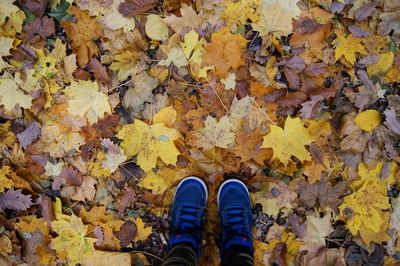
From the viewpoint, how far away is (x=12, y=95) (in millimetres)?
2273

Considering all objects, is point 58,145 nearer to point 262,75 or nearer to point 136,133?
point 136,133

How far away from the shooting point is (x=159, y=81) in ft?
7.53

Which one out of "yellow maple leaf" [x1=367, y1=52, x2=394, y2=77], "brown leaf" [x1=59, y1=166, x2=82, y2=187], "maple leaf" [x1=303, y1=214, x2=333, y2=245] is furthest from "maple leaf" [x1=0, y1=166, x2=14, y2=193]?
"yellow maple leaf" [x1=367, y1=52, x2=394, y2=77]

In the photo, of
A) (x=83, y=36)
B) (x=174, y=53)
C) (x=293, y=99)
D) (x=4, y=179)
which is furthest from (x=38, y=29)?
(x=293, y=99)

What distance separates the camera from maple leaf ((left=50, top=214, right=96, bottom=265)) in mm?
2340

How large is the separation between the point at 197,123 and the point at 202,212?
590 mm

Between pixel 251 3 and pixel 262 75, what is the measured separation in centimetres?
45

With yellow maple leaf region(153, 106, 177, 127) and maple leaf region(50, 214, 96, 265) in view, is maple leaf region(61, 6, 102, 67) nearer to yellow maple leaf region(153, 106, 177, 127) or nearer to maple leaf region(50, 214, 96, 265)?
yellow maple leaf region(153, 106, 177, 127)

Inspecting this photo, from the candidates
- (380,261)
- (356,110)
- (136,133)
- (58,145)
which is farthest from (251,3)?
(380,261)

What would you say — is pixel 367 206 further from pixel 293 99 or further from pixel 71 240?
pixel 71 240

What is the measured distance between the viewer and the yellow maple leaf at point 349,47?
7.23 feet

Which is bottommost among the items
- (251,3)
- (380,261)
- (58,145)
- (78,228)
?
(380,261)

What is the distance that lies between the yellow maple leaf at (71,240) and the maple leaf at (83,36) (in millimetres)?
1036

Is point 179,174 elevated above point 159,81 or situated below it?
below
